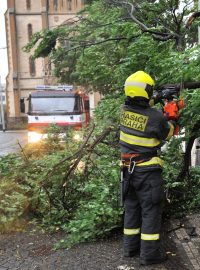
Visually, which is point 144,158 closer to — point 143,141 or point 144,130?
point 143,141

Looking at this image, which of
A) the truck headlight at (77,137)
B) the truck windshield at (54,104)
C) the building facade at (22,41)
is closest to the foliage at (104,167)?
the truck headlight at (77,137)

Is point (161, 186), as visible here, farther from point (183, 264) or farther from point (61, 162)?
point (61, 162)

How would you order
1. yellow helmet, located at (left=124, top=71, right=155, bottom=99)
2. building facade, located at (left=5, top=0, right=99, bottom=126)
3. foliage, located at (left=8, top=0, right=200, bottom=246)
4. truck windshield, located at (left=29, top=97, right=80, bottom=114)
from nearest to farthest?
yellow helmet, located at (left=124, top=71, right=155, bottom=99) < foliage, located at (left=8, top=0, right=200, bottom=246) < truck windshield, located at (left=29, top=97, right=80, bottom=114) < building facade, located at (left=5, top=0, right=99, bottom=126)

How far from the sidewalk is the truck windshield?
35.2 ft

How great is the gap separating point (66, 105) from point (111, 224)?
11530mm

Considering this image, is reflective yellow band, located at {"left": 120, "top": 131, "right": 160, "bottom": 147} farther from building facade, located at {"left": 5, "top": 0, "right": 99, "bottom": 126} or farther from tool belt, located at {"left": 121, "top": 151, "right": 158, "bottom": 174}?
building facade, located at {"left": 5, "top": 0, "right": 99, "bottom": 126}

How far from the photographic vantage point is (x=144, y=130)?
403cm

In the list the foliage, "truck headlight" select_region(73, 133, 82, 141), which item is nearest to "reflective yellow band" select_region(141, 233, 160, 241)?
the foliage

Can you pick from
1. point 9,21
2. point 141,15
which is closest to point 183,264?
point 141,15

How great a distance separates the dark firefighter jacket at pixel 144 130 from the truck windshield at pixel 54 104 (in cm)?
1155

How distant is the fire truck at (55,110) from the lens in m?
15.3

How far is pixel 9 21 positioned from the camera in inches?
2112

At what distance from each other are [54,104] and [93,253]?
11860 mm

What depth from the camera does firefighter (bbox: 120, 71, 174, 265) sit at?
400cm
